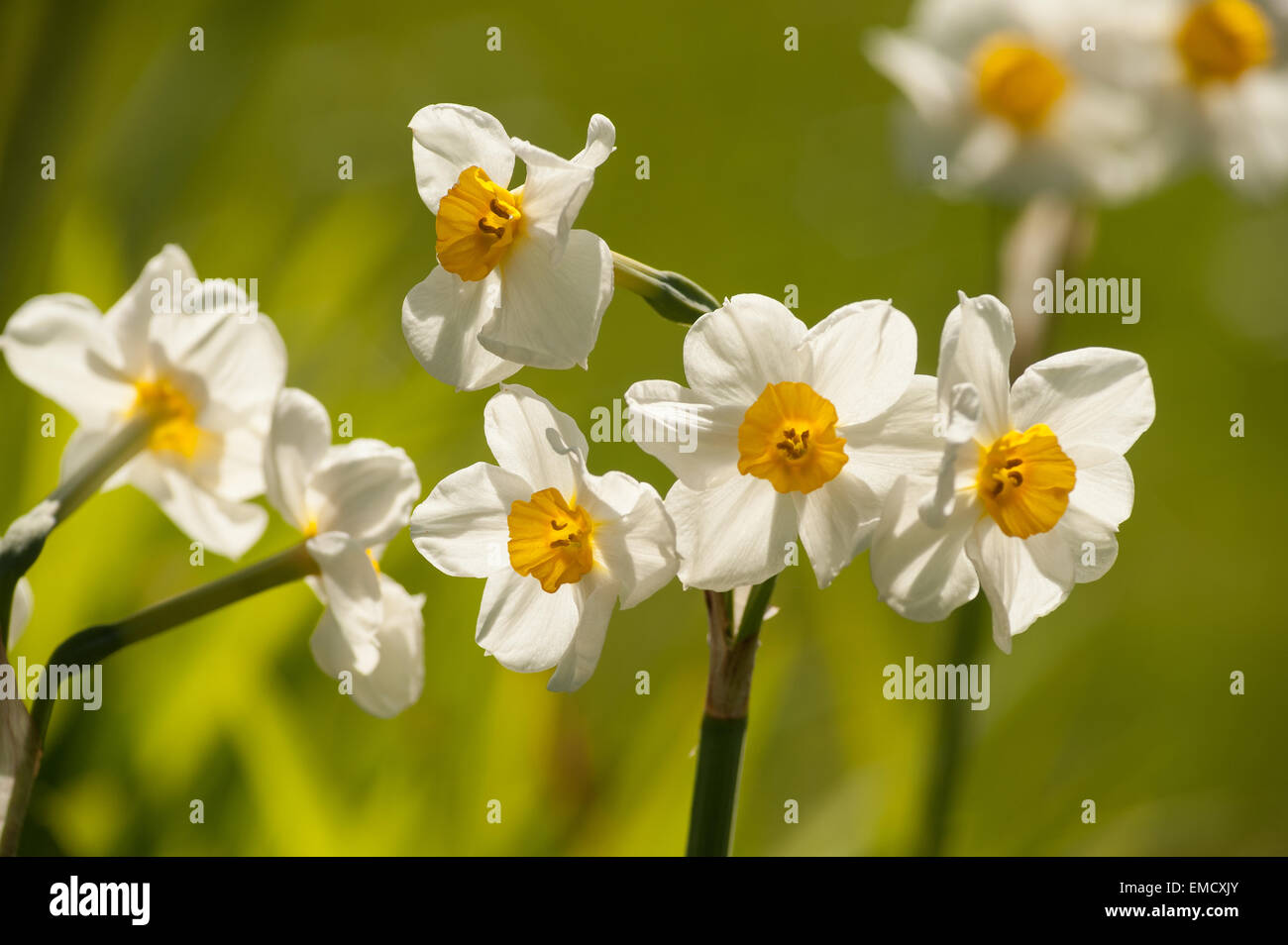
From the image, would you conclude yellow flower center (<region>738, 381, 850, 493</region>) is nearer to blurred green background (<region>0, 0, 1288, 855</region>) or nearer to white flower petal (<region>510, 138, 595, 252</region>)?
white flower petal (<region>510, 138, 595, 252</region>)

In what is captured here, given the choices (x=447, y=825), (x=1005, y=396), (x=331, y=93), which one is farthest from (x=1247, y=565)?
(x=331, y=93)

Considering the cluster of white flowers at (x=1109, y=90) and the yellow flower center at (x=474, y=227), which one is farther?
the cluster of white flowers at (x=1109, y=90)

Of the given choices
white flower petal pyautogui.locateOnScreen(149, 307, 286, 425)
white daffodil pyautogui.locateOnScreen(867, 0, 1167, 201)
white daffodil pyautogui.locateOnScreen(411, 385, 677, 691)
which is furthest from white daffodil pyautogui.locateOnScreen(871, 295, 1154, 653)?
white daffodil pyautogui.locateOnScreen(867, 0, 1167, 201)

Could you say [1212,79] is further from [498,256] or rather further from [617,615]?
[617,615]

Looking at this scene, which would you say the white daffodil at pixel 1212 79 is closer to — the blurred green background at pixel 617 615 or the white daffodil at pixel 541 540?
the blurred green background at pixel 617 615

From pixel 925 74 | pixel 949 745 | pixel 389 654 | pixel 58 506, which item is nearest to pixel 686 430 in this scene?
pixel 389 654

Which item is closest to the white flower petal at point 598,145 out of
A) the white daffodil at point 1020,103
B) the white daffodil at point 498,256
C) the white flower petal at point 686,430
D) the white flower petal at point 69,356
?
the white daffodil at point 498,256
